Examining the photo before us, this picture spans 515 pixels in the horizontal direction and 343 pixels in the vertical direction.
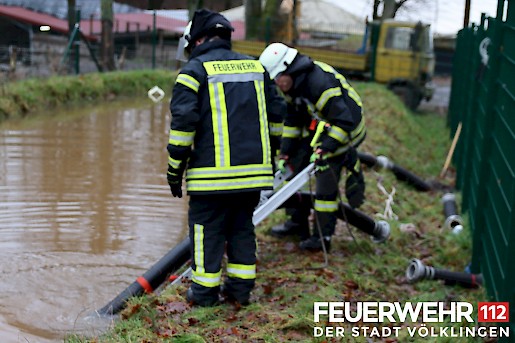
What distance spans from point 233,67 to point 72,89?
12.1 meters

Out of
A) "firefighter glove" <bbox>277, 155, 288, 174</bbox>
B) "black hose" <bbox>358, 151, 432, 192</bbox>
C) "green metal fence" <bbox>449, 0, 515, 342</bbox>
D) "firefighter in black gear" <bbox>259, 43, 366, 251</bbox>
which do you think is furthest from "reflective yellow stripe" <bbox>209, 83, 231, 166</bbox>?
"black hose" <bbox>358, 151, 432, 192</bbox>

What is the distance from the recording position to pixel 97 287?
5734mm

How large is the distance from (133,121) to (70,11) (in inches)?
329

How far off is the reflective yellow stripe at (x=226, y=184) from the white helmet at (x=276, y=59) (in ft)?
Result: 4.13

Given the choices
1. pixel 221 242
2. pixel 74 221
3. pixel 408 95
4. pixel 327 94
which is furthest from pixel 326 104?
pixel 408 95

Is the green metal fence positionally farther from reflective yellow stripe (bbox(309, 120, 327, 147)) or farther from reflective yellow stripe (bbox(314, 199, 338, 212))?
reflective yellow stripe (bbox(309, 120, 327, 147))

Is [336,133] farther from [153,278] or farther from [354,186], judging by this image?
[153,278]

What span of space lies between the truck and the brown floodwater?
922cm

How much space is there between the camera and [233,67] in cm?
481

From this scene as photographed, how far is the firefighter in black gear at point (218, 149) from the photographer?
468 centimetres

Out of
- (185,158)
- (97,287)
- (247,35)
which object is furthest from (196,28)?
(247,35)

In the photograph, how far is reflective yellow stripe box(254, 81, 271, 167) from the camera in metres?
4.89

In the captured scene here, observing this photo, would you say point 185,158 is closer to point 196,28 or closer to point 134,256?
point 196,28

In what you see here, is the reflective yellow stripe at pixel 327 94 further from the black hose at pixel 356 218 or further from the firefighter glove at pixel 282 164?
the black hose at pixel 356 218
